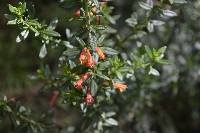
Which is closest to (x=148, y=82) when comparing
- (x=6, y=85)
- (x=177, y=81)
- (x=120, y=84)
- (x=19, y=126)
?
(x=177, y=81)

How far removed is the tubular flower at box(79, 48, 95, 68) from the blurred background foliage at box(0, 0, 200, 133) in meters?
0.63

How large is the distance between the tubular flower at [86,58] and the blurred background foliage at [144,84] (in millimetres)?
627

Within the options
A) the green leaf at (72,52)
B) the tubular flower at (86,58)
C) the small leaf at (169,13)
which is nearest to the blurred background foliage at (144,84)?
the small leaf at (169,13)

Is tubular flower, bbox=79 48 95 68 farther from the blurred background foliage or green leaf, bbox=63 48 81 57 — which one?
the blurred background foliage

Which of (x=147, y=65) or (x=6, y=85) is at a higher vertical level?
(x=147, y=65)

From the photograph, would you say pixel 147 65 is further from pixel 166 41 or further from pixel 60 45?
pixel 166 41

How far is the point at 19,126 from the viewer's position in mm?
2424

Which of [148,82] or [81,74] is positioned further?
[148,82]

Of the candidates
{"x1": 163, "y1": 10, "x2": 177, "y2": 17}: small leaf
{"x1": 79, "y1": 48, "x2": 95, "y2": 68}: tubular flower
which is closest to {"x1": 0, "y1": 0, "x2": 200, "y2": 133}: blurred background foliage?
{"x1": 163, "y1": 10, "x2": 177, "y2": 17}: small leaf

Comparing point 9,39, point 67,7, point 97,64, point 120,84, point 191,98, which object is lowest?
point 191,98

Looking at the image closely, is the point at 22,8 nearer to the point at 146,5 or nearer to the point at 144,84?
the point at 146,5

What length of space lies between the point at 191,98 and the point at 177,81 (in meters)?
0.36

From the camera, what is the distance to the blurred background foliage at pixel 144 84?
2.94 meters

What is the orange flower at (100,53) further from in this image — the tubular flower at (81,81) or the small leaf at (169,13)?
the small leaf at (169,13)
